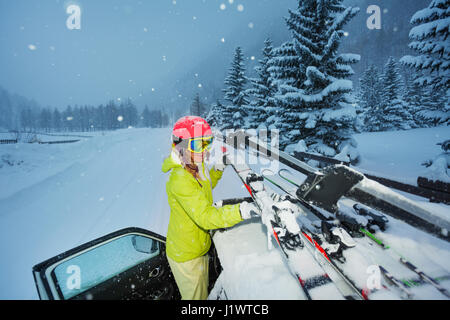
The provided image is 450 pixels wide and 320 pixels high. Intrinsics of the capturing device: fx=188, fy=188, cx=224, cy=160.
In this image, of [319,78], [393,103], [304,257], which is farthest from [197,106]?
[304,257]

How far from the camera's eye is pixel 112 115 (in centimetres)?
9094

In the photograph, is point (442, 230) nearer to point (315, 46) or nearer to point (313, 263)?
point (313, 263)

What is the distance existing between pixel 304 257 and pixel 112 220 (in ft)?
17.7

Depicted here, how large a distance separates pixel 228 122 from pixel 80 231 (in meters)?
24.7

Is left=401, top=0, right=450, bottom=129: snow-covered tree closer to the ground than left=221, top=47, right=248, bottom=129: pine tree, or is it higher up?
closer to the ground

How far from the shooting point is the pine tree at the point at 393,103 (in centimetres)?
2946

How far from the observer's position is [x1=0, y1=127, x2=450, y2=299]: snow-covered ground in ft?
5.49

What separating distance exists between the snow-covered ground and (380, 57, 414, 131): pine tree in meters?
22.1

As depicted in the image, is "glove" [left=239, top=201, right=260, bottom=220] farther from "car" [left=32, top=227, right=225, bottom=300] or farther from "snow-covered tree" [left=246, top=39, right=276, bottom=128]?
"snow-covered tree" [left=246, top=39, right=276, bottom=128]

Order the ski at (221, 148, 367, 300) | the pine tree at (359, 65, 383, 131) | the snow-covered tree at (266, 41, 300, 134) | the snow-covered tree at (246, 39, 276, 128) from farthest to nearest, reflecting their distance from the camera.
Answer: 1. the pine tree at (359, 65, 383, 131)
2. the snow-covered tree at (246, 39, 276, 128)
3. the snow-covered tree at (266, 41, 300, 134)
4. the ski at (221, 148, 367, 300)

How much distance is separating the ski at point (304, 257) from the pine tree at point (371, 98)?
127 feet

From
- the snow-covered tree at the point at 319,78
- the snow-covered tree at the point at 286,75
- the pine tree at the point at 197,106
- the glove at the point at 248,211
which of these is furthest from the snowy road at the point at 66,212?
the pine tree at the point at 197,106

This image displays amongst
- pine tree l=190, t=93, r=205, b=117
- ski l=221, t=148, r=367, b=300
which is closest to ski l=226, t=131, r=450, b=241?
ski l=221, t=148, r=367, b=300
